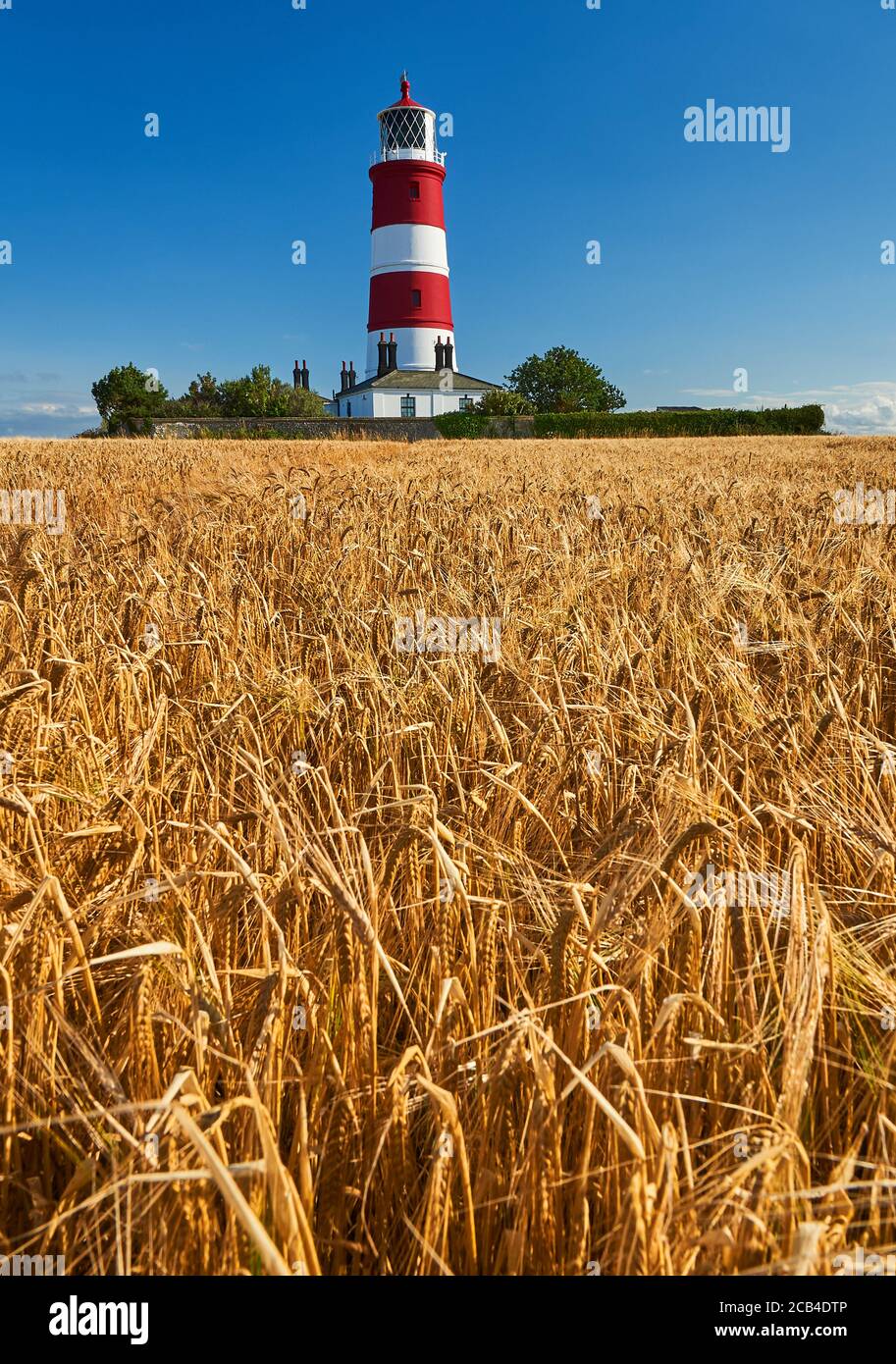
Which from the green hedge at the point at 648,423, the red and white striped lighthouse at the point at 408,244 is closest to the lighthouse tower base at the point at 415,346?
the red and white striped lighthouse at the point at 408,244

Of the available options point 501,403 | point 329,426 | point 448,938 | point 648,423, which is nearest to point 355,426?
point 329,426

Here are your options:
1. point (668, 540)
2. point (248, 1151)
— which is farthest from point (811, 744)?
point (668, 540)

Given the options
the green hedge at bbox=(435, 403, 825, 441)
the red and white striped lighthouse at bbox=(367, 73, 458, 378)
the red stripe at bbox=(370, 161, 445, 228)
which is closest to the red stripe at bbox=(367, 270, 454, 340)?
the red and white striped lighthouse at bbox=(367, 73, 458, 378)

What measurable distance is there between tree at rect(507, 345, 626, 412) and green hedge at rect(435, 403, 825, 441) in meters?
18.1

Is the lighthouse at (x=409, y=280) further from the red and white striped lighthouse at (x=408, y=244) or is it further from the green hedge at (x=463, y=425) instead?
the green hedge at (x=463, y=425)

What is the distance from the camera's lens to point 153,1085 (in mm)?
1033

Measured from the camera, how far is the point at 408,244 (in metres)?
43.3

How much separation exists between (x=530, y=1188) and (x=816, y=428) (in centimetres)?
4109

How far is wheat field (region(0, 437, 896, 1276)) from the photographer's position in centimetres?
84

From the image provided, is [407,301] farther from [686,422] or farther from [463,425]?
[686,422]

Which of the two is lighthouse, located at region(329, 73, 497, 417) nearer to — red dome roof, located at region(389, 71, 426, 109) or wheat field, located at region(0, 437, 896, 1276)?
red dome roof, located at region(389, 71, 426, 109)

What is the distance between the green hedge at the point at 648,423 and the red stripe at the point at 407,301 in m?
12.1

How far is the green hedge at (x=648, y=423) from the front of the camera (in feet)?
112
